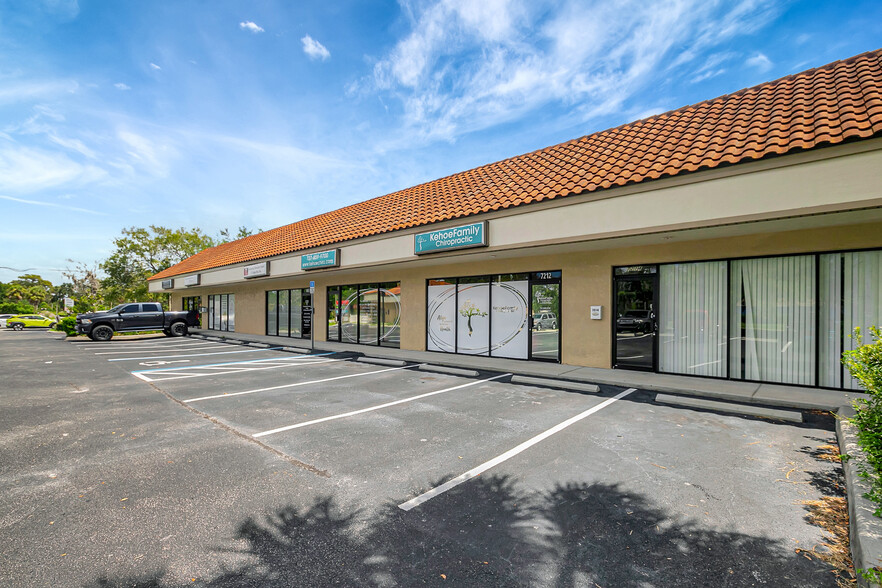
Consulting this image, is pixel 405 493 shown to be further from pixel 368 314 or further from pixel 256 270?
pixel 256 270

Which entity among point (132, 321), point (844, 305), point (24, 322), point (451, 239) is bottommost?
point (24, 322)

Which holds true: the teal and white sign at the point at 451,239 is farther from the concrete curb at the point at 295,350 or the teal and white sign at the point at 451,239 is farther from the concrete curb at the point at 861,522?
the concrete curb at the point at 861,522

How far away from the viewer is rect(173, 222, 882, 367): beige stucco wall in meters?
8.00

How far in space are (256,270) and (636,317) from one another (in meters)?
16.3

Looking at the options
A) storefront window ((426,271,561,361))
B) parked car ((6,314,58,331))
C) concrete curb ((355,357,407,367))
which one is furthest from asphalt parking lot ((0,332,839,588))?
parked car ((6,314,58,331))

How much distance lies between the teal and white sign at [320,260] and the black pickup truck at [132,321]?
12.2 m

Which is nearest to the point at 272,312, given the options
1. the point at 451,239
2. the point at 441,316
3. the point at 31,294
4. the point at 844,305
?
the point at 441,316

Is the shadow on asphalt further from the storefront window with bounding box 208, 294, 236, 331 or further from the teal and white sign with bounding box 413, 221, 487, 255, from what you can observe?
the storefront window with bounding box 208, 294, 236, 331

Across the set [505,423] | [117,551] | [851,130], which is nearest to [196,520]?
[117,551]

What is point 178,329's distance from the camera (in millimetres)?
23672

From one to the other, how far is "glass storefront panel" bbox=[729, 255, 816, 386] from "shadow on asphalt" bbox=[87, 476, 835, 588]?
23.1 feet

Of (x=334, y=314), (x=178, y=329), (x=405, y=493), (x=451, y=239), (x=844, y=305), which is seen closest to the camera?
(x=405, y=493)

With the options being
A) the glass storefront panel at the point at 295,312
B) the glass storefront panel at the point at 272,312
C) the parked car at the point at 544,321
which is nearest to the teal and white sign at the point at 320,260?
the glass storefront panel at the point at 295,312

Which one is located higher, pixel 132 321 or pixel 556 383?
pixel 132 321
